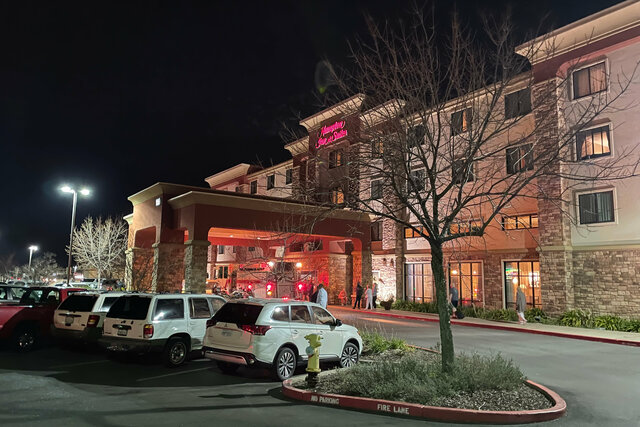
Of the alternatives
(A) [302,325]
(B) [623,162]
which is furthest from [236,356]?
(B) [623,162]

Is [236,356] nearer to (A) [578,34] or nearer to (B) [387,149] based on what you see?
(B) [387,149]

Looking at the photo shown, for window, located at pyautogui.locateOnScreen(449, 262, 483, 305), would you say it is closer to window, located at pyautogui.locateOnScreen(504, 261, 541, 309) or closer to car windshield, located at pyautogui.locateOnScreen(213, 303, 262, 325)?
window, located at pyautogui.locateOnScreen(504, 261, 541, 309)

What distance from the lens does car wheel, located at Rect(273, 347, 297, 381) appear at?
31.4 ft

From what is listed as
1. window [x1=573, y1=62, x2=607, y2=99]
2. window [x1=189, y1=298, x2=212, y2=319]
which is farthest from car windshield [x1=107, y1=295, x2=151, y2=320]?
window [x1=573, y1=62, x2=607, y2=99]

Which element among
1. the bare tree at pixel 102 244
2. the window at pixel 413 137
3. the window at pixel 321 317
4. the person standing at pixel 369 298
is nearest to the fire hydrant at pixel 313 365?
the window at pixel 321 317

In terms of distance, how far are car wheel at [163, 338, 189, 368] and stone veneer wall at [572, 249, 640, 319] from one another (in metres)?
18.9

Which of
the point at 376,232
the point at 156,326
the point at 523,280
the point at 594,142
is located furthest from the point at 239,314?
the point at 376,232

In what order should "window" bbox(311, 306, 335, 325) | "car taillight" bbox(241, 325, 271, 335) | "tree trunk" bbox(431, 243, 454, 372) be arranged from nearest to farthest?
"tree trunk" bbox(431, 243, 454, 372)
"car taillight" bbox(241, 325, 271, 335)
"window" bbox(311, 306, 335, 325)

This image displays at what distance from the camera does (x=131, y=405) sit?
7.37 meters

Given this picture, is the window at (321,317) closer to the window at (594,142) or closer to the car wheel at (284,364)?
the car wheel at (284,364)

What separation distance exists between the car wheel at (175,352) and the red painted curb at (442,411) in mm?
4341

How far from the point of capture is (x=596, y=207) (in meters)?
21.8

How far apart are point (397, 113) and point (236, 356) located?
6.28 meters

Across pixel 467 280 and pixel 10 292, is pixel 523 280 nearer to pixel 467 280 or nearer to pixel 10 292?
pixel 467 280
